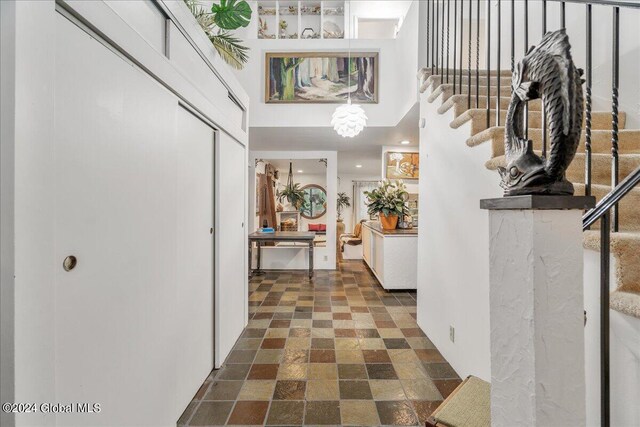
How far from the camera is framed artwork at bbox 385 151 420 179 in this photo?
534 centimetres

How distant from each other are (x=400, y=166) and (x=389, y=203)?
1.38 meters

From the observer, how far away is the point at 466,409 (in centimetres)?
116

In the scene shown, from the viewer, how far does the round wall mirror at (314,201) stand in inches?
353

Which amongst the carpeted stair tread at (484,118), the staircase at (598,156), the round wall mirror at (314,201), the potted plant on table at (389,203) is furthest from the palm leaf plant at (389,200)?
the round wall mirror at (314,201)

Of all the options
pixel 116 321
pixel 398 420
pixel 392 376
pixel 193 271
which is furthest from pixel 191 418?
pixel 392 376

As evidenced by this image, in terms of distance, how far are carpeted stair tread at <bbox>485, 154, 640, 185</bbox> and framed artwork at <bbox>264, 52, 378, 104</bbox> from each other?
3119 millimetres

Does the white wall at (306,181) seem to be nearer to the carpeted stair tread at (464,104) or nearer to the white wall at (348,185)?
the white wall at (348,185)

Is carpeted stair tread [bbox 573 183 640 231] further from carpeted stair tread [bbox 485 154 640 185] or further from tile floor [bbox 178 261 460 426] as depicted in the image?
tile floor [bbox 178 261 460 426]

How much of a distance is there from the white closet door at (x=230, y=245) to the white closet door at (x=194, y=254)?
3.0 inches

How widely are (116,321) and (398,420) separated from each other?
158cm

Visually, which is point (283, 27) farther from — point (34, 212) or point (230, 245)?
point (34, 212)

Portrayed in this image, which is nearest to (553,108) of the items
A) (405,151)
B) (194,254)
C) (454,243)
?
(454,243)

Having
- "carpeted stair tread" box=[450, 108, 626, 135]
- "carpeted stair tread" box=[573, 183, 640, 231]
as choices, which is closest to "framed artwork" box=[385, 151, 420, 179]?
"carpeted stair tread" box=[450, 108, 626, 135]

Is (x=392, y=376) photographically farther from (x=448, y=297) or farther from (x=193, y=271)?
(x=193, y=271)
